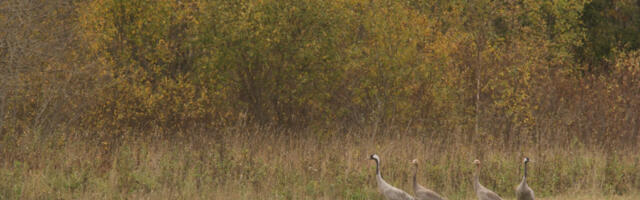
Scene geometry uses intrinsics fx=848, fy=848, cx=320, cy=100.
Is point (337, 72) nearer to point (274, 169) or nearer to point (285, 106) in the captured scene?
point (285, 106)

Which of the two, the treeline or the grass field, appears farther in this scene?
the treeline

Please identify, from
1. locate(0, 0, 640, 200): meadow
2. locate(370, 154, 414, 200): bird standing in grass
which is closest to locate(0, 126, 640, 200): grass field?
locate(0, 0, 640, 200): meadow

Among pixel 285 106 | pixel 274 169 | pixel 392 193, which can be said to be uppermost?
pixel 392 193

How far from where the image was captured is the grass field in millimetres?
14156

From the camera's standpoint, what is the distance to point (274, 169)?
50.1 ft

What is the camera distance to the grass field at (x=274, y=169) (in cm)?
1416

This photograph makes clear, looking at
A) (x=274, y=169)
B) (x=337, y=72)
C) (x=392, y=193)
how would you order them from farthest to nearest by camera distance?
(x=337, y=72) → (x=274, y=169) → (x=392, y=193)

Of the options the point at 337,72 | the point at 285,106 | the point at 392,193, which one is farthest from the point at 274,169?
the point at 337,72

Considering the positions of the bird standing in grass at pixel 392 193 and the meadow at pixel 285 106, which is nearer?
the bird standing in grass at pixel 392 193

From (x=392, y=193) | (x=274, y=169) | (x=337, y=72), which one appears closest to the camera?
(x=392, y=193)

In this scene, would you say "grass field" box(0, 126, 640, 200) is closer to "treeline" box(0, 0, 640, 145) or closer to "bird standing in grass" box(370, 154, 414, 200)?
"bird standing in grass" box(370, 154, 414, 200)

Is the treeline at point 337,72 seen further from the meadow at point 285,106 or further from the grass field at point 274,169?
the grass field at point 274,169

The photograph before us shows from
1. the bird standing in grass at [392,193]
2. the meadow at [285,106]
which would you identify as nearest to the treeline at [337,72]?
the meadow at [285,106]

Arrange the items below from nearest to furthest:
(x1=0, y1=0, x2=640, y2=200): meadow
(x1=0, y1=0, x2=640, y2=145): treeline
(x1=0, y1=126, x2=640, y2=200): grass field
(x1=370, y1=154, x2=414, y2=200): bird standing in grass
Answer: (x1=370, y1=154, x2=414, y2=200): bird standing in grass
(x1=0, y1=126, x2=640, y2=200): grass field
(x1=0, y1=0, x2=640, y2=200): meadow
(x1=0, y1=0, x2=640, y2=145): treeline
